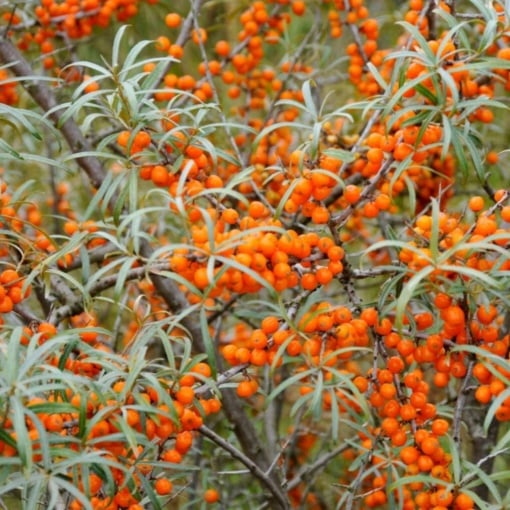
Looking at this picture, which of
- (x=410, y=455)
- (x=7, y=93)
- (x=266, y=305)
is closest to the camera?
(x=410, y=455)

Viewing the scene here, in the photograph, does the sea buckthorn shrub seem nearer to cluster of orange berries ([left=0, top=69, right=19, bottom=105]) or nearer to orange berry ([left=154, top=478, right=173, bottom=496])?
orange berry ([left=154, top=478, right=173, bottom=496])

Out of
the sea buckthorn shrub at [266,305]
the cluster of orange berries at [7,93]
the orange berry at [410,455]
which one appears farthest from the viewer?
the cluster of orange berries at [7,93]

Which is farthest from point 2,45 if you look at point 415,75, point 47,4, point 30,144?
point 415,75

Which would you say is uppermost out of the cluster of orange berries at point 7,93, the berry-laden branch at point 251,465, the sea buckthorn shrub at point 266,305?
the cluster of orange berries at point 7,93

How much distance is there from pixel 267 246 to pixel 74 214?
1863 millimetres

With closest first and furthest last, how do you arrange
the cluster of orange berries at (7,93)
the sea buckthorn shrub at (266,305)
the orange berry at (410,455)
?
the sea buckthorn shrub at (266,305), the orange berry at (410,455), the cluster of orange berries at (7,93)

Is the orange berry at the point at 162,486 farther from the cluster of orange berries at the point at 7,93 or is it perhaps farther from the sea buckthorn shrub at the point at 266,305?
the cluster of orange berries at the point at 7,93

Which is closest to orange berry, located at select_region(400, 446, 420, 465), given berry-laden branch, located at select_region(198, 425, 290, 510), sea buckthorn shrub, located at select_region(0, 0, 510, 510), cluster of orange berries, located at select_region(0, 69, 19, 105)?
sea buckthorn shrub, located at select_region(0, 0, 510, 510)

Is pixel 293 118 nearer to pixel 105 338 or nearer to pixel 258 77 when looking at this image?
pixel 258 77

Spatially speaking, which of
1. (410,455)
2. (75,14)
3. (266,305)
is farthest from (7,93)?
(410,455)

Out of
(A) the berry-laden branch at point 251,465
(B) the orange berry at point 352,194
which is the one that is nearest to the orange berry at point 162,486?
(A) the berry-laden branch at point 251,465

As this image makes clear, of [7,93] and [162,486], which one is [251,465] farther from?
Result: [7,93]

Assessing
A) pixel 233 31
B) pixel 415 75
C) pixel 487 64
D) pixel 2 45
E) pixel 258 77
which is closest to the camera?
pixel 487 64

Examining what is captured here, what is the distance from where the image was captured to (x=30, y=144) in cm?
303
